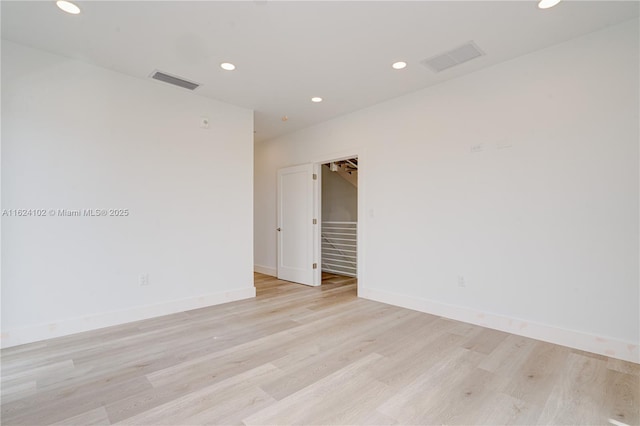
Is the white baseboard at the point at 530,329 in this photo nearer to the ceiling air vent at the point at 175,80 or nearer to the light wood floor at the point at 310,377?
the light wood floor at the point at 310,377

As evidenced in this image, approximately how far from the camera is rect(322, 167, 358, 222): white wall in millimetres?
7523

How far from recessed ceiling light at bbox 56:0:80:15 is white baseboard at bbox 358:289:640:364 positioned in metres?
4.25

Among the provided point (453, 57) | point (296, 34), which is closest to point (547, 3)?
point (453, 57)

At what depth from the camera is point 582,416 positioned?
1715mm

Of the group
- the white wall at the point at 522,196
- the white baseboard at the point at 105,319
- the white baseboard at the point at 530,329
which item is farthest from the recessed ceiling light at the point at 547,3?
the white baseboard at the point at 105,319

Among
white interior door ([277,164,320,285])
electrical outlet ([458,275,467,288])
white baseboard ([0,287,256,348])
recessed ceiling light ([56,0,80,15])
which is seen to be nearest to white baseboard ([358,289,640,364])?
electrical outlet ([458,275,467,288])

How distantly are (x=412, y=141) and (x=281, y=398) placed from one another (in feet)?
10.5

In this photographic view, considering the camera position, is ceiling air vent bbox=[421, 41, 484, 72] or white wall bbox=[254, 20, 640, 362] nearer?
white wall bbox=[254, 20, 640, 362]

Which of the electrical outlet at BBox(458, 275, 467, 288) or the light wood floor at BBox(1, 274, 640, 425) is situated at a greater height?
the electrical outlet at BBox(458, 275, 467, 288)

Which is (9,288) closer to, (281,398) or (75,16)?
(75,16)

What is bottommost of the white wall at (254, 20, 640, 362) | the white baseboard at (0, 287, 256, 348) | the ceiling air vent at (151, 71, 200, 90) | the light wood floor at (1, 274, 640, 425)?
the light wood floor at (1, 274, 640, 425)

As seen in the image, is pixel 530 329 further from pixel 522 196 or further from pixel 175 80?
pixel 175 80

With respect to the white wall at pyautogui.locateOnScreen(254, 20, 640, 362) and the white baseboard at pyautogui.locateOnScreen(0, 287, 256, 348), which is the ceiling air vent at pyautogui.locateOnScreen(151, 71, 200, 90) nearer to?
the white wall at pyautogui.locateOnScreen(254, 20, 640, 362)

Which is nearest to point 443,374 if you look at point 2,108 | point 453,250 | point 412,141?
point 453,250
